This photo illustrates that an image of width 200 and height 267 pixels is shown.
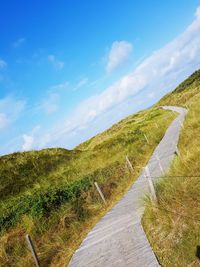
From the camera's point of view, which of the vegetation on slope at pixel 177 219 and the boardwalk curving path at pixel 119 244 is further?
the boardwalk curving path at pixel 119 244

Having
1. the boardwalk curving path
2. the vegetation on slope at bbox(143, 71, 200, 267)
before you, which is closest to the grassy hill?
the vegetation on slope at bbox(143, 71, 200, 267)

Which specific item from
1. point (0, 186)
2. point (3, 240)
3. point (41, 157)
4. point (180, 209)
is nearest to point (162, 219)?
point (180, 209)

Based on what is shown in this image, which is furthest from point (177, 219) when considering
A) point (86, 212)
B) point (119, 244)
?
point (86, 212)

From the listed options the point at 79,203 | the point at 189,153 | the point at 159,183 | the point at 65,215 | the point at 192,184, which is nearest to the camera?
the point at 192,184

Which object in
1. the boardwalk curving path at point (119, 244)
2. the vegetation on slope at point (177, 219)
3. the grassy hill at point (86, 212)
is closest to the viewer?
the vegetation on slope at point (177, 219)

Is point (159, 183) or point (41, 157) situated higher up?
point (41, 157)

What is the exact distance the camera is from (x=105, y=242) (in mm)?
9547

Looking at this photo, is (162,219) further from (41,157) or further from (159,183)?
(41,157)

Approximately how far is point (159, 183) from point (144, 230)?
1890 millimetres

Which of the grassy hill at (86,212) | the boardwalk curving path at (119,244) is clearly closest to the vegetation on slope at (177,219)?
the grassy hill at (86,212)

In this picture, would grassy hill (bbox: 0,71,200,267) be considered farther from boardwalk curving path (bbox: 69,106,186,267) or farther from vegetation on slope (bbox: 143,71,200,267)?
boardwalk curving path (bbox: 69,106,186,267)

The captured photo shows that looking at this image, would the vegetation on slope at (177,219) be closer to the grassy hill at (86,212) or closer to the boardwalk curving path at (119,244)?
the grassy hill at (86,212)

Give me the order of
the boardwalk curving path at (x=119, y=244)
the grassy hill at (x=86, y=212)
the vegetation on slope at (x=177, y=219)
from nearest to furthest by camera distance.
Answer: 1. the vegetation on slope at (x=177, y=219)
2. the grassy hill at (x=86, y=212)
3. the boardwalk curving path at (x=119, y=244)

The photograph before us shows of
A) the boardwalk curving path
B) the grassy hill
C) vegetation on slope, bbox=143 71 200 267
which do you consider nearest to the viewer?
vegetation on slope, bbox=143 71 200 267
